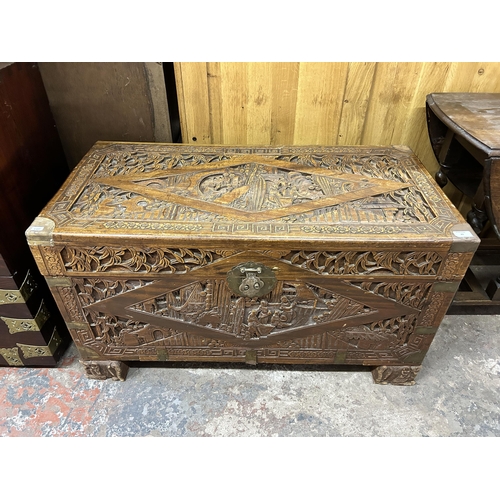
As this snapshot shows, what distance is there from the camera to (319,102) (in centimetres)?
149

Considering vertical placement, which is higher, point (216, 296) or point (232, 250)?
point (232, 250)

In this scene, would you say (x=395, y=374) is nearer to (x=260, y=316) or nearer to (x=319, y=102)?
(x=260, y=316)

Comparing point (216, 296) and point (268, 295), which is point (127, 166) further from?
point (268, 295)

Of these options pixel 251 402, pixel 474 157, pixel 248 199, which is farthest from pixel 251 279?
pixel 474 157

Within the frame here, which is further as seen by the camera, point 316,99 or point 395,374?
point 316,99

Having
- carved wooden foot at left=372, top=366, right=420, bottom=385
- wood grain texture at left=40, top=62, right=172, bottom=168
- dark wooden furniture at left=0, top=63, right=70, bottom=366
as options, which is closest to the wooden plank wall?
wood grain texture at left=40, top=62, right=172, bottom=168

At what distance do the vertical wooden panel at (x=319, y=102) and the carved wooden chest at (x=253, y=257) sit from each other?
0.71ft

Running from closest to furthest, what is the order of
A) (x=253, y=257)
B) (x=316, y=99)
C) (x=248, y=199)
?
(x=253, y=257)
(x=248, y=199)
(x=316, y=99)

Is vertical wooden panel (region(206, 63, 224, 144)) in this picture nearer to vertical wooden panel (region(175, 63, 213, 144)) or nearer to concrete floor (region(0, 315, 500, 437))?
vertical wooden panel (region(175, 63, 213, 144))

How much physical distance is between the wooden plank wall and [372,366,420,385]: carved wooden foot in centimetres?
93

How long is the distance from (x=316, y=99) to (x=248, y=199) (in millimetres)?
610

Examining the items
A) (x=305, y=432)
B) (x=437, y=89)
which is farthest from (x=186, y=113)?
(x=305, y=432)

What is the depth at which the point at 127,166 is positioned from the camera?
1.33 metres

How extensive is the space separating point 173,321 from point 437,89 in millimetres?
1349
